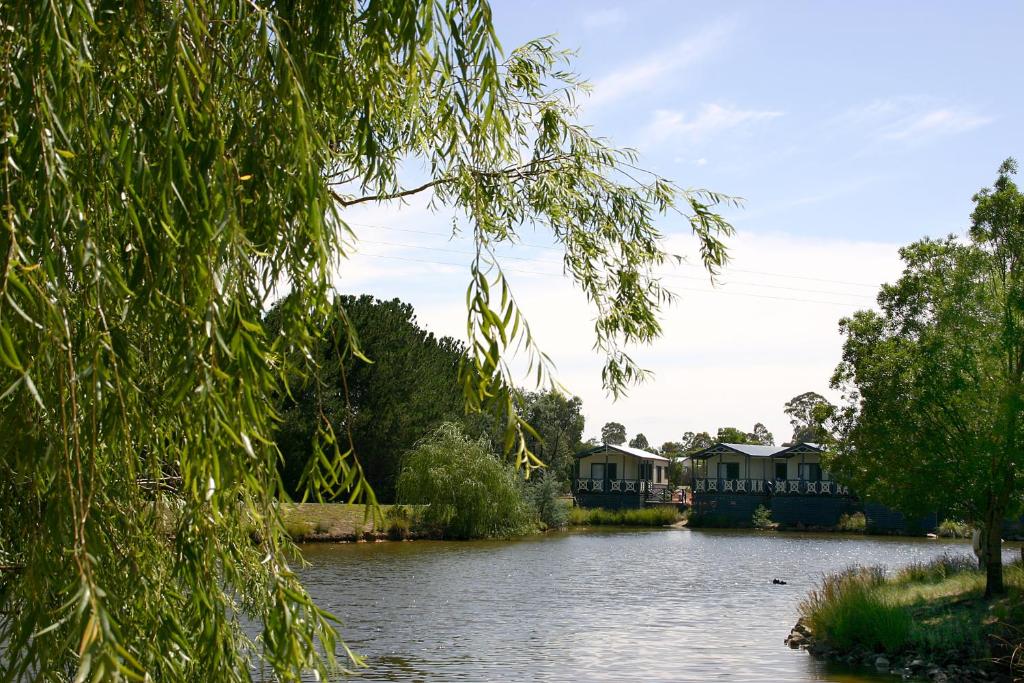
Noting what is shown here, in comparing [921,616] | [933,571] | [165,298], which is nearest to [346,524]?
[933,571]

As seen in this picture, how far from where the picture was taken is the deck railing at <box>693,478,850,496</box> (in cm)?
5775

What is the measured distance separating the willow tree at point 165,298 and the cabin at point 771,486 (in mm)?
54639

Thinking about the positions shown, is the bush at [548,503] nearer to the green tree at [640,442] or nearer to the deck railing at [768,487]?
the deck railing at [768,487]

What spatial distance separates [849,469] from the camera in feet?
71.1

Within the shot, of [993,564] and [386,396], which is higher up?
[386,396]

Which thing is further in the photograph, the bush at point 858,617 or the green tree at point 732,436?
the green tree at point 732,436

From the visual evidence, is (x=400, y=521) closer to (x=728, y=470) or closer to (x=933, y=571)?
(x=933, y=571)

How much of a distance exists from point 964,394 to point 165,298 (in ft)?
52.7

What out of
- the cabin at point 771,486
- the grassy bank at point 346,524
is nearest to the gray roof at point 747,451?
the cabin at point 771,486

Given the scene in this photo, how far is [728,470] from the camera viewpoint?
6253 cm

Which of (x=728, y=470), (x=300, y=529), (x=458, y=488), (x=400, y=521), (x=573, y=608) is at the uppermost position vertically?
(x=728, y=470)

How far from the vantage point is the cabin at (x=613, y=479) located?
63.8 metres

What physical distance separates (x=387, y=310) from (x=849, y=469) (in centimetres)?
2684

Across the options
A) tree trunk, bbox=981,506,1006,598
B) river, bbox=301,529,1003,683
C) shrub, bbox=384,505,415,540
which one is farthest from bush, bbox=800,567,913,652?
shrub, bbox=384,505,415,540
